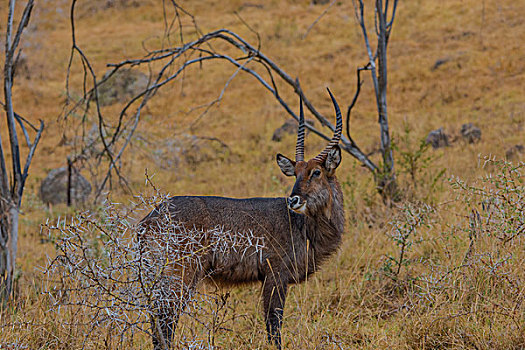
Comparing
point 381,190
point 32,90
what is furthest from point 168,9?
point 381,190

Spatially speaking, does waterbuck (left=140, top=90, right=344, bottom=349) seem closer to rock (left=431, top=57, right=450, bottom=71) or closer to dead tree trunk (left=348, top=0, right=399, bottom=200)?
dead tree trunk (left=348, top=0, right=399, bottom=200)

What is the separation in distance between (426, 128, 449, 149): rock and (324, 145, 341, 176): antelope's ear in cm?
763

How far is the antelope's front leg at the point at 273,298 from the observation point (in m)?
4.04

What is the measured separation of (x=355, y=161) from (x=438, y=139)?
4535 millimetres

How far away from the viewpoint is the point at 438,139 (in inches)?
466

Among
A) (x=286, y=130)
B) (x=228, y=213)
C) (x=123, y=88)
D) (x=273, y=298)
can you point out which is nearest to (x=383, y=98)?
(x=228, y=213)

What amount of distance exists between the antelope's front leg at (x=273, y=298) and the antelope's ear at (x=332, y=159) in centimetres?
102

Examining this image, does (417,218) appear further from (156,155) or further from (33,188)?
(33,188)

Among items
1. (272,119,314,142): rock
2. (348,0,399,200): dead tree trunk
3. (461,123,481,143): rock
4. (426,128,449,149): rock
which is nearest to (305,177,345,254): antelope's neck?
(348,0,399,200): dead tree trunk

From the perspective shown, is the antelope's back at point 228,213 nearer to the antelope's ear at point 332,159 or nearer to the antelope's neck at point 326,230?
the antelope's neck at point 326,230

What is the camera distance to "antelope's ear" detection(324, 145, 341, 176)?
4289mm

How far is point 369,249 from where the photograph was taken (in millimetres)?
5559

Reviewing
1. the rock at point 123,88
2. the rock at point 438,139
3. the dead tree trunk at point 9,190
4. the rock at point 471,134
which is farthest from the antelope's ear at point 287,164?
the rock at point 123,88

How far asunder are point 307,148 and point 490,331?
1045 cm
